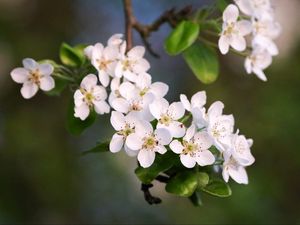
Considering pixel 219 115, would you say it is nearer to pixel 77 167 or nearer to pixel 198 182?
pixel 198 182

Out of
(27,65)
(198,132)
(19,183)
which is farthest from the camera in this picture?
(19,183)

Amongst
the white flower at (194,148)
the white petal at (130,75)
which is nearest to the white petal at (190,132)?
the white flower at (194,148)

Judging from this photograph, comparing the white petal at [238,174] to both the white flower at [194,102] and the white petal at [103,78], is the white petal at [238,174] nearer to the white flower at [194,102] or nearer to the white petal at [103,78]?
the white flower at [194,102]

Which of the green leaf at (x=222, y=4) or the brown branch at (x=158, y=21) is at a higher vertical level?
the green leaf at (x=222, y=4)

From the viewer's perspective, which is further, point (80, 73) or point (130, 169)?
point (130, 169)

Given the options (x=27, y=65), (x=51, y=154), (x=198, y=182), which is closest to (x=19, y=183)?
(x=51, y=154)

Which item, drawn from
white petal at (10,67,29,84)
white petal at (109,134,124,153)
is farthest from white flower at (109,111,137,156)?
white petal at (10,67,29,84)

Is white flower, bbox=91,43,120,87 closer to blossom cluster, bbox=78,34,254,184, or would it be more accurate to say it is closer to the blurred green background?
blossom cluster, bbox=78,34,254,184
